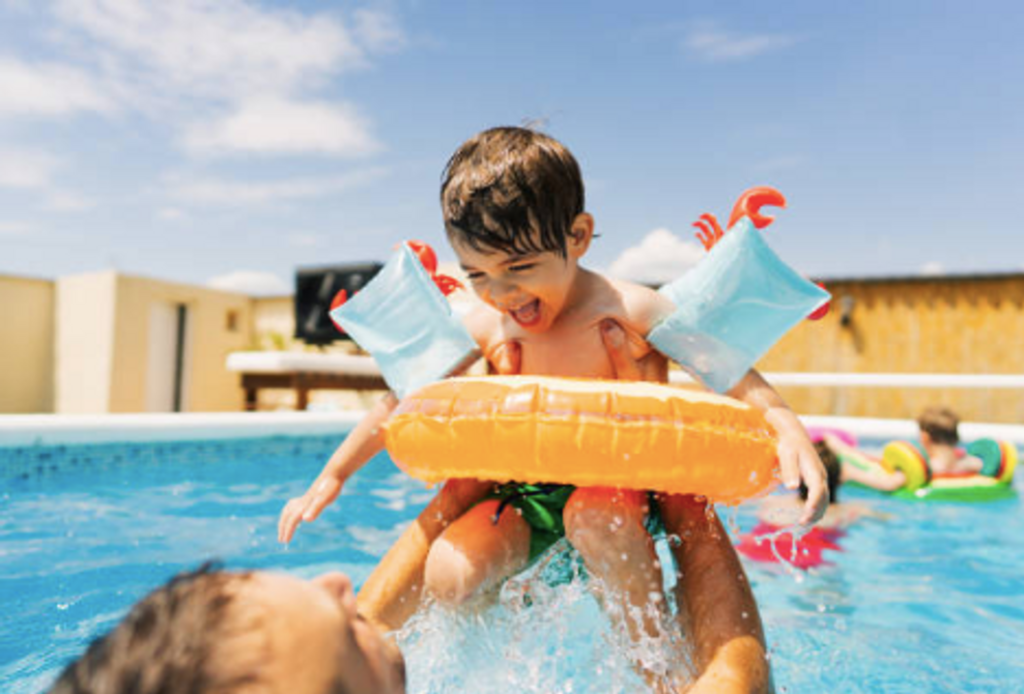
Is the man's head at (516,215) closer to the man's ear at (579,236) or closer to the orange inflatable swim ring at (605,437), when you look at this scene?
the man's ear at (579,236)

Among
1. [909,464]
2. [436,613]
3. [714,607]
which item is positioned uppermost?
[714,607]

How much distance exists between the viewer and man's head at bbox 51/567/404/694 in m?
0.94

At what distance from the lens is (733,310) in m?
2.29

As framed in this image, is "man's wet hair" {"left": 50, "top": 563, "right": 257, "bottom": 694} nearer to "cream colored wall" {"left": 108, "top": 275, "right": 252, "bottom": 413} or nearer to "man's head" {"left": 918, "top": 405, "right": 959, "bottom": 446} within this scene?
"man's head" {"left": 918, "top": 405, "right": 959, "bottom": 446}

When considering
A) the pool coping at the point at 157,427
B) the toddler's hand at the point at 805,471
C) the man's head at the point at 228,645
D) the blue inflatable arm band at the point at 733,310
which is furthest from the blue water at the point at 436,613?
the man's head at the point at 228,645

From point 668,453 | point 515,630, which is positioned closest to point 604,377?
point 668,453

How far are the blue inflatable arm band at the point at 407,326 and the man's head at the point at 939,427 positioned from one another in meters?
5.27

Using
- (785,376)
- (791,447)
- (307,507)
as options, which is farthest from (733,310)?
(785,376)

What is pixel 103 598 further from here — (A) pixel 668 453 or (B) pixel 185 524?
(A) pixel 668 453

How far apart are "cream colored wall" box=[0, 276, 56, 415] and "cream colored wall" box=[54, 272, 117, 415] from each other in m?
0.34

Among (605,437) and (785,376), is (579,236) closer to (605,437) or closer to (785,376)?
(605,437)

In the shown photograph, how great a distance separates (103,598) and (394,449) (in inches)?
65.7

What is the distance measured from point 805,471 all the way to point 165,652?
58.6 inches

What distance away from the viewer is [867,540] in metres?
4.87
